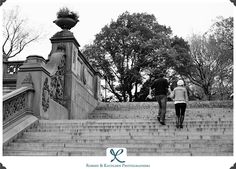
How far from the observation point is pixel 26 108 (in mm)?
9250

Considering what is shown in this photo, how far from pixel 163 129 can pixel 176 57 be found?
74.0ft

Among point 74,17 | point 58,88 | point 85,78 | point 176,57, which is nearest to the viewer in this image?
point 58,88

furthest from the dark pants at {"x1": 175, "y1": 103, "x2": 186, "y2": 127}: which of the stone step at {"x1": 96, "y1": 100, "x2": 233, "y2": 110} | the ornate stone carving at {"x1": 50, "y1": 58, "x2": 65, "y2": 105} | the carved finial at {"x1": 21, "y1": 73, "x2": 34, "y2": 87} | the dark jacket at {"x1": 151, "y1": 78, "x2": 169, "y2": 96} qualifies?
the stone step at {"x1": 96, "y1": 100, "x2": 233, "y2": 110}

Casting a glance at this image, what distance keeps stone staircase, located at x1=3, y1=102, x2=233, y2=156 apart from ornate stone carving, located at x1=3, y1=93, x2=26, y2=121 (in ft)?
2.22

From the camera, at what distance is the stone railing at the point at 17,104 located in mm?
8180

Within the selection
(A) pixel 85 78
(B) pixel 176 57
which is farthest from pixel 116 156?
(B) pixel 176 57

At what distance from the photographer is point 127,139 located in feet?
22.9

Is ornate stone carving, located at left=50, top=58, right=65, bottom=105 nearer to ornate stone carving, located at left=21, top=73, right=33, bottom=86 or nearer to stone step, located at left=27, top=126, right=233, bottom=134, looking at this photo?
ornate stone carving, located at left=21, top=73, right=33, bottom=86

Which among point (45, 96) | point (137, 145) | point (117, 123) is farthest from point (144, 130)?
point (45, 96)

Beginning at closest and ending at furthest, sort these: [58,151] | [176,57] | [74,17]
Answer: [58,151] < [74,17] < [176,57]

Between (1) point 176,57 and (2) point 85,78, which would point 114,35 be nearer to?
(1) point 176,57

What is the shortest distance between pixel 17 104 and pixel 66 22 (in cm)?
496

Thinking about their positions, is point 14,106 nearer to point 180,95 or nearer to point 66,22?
point 180,95

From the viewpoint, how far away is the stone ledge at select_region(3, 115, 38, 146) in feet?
24.0
